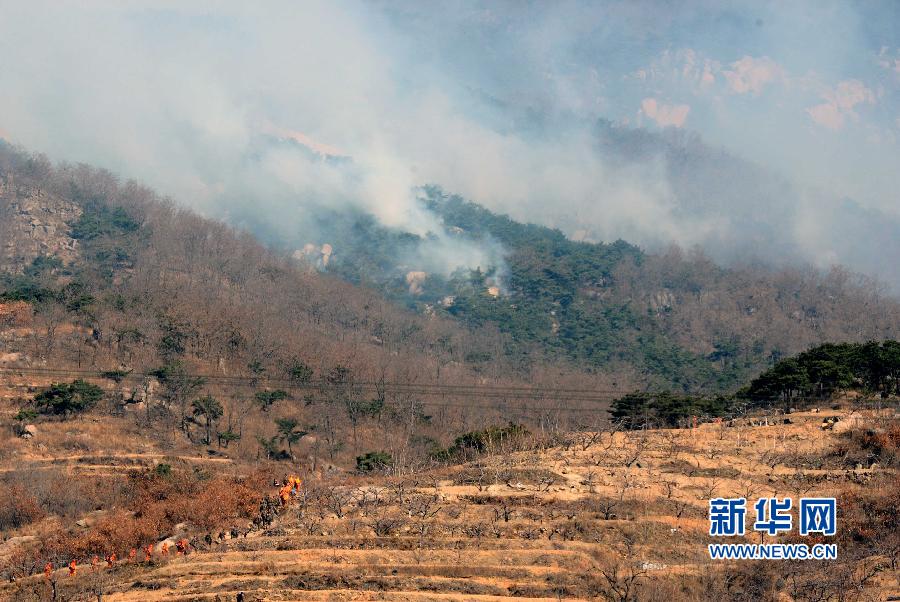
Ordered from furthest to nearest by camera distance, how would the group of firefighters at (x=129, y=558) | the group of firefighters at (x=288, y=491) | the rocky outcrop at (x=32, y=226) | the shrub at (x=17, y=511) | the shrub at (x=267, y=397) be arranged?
1. the rocky outcrop at (x=32, y=226)
2. the shrub at (x=267, y=397)
3. the shrub at (x=17, y=511)
4. the group of firefighters at (x=288, y=491)
5. the group of firefighters at (x=129, y=558)

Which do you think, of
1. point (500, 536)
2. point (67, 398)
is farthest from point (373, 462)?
point (500, 536)

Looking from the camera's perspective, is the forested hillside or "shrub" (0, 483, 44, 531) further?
the forested hillside

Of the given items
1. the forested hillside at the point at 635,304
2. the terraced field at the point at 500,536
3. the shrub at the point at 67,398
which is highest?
the forested hillside at the point at 635,304

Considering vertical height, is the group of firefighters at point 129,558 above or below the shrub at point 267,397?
below

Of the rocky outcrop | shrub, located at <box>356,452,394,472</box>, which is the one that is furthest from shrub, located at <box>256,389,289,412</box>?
the rocky outcrop

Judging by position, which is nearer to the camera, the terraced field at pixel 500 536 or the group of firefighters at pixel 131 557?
the terraced field at pixel 500 536

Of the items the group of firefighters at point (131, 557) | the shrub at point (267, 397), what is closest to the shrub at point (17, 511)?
the group of firefighters at point (131, 557)

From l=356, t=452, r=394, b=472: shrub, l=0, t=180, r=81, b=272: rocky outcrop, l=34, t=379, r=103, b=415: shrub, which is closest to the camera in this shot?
l=356, t=452, r=394, b=472: shrub

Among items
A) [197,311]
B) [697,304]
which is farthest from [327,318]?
[697,304]

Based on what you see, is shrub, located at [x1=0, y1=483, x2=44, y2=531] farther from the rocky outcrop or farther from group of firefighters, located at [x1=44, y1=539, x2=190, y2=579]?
the rocky outcrop

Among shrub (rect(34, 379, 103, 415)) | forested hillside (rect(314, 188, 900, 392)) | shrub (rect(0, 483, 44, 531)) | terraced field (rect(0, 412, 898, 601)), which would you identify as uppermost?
forested hillside (rect(314, 188, 900, 392))

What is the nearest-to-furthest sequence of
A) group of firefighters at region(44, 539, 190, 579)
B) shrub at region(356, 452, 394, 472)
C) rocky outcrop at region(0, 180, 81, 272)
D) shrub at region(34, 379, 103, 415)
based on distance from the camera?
1. group of firefighters at region(44, 539, 190, 579)
2. shrub at region(356, 452, 394, 472)
3. shrub at region(34, 379, 103, 415)
4. rocky outcrop at region(0, 180, 81, 272)

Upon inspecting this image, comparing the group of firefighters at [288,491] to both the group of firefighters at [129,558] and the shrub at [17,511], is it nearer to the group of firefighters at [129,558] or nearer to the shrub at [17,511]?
the group of firefighters at [129,558]

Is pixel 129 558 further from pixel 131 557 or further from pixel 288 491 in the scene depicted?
pixel 288 491
